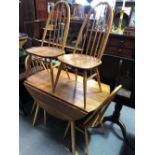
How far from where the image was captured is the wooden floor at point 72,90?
4.58 feet

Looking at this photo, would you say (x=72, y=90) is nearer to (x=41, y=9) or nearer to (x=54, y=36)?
(x=54, y=36)

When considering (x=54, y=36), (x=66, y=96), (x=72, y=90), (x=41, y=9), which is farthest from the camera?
(x=41, y=9)

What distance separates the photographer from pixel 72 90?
1.59 meters

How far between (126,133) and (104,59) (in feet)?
3.22

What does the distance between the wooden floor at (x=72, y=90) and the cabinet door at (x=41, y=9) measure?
8.32 ft

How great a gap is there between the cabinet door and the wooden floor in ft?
8.32

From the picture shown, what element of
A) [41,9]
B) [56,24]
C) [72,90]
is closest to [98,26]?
[56,24]

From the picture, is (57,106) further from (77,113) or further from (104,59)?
(104,59)

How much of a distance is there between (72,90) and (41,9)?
306 centimetres

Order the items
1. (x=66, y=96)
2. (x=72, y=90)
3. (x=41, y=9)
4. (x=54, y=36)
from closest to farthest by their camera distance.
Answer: (x=66, y=96) < (x=72, y=90) < (x=54, y=36) < (x=41, y=9)
